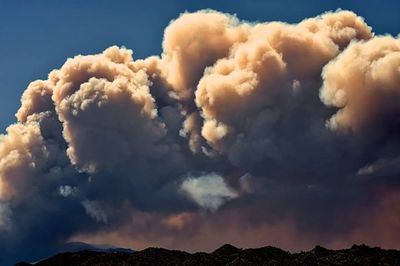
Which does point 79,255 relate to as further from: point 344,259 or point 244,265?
point 344,259

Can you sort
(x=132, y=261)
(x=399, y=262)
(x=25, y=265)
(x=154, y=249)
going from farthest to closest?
(x=25, y=265) → (x=154, y=249) → (x=132, y=261) → (x=399, y=262)

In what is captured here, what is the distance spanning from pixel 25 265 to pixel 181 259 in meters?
30.8

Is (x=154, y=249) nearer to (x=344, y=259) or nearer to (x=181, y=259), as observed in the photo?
(x=181, y=259)

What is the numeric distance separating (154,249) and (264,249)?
16.6 meters

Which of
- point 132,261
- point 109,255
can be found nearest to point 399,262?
point 132,261

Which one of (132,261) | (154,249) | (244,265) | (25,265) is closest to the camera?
(244,265)

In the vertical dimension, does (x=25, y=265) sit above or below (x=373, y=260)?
above

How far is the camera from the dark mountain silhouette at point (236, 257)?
80875 mm

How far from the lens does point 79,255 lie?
100750 mm

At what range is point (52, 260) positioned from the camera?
10025 cm

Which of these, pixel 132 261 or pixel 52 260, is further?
pixel 52 260

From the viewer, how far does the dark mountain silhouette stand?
80.9 m

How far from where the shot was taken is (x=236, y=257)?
295ft

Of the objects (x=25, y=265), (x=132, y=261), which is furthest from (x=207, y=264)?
(x=25, y=265)
